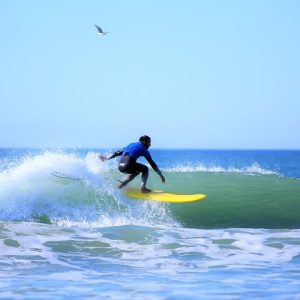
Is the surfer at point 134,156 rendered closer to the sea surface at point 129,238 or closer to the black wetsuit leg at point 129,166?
Result: the black wetsuit leg at point 129,166

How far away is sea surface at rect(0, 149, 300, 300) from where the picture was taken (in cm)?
724

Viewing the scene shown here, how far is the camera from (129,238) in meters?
11.1

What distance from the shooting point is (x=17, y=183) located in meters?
14.8

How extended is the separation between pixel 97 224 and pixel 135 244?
8.18 feet

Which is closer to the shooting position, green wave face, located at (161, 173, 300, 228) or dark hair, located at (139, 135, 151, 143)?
dark hair, located at (139, 135, 151, 143)

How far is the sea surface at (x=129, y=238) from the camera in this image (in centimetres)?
724

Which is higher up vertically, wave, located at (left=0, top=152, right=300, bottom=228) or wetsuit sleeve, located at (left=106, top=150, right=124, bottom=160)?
wetsuit sleeve, located at (left=106, top=150, right=124, bottom=160)

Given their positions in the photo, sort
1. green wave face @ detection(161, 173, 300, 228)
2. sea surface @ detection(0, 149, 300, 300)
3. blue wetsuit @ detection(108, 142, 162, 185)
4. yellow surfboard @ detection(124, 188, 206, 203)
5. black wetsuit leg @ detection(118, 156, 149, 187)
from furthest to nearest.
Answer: green wave face @ detection(161, 173, 300, 228) → yellow surfboard @ detection(124, 188, 206, 203) → black wetsuit leg @ detection(118, 156, 149, 187) → blue wetsuit @ detection(108, 142, 162, 185) → sea surface @ detection(0, 149, 300, 300)

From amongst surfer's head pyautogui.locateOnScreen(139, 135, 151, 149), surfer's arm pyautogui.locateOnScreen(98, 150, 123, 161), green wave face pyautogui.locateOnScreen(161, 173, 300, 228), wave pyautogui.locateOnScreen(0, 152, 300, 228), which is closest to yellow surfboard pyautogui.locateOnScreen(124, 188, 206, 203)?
wave pyautogui.locateOnScreen(0, 152, 300, 228)

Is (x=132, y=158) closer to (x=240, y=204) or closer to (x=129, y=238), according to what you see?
(x=129, y=238)

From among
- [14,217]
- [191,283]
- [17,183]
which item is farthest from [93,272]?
[17,183]

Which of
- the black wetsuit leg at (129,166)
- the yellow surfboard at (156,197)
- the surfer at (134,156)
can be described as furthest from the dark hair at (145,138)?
the yellow surfboard at (156,197)

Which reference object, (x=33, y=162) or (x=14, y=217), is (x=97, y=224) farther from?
(x=33, y=162)

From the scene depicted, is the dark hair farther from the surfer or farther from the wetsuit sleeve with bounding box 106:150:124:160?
the wetsuit sleeve with bounding box 106:150:124:160
